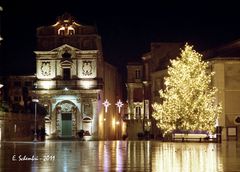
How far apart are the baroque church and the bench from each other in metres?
29.9

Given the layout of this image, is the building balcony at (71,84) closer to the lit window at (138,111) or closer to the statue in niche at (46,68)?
the statue in niche at (46,68)

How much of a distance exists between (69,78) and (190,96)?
34103 mm

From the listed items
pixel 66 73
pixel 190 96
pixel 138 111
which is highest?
pixel 66 73

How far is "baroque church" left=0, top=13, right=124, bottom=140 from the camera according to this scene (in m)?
82.8

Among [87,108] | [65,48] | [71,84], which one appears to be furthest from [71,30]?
[87,108]

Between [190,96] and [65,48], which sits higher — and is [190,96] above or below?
below

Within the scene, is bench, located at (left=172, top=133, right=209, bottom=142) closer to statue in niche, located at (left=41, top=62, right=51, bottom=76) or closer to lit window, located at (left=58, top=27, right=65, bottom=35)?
statue in niche, located at (left=41, top=62, right=51, bottom=76)

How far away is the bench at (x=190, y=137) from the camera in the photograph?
2033 inches

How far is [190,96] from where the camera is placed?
170 ft

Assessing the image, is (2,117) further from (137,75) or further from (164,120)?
(137,75)

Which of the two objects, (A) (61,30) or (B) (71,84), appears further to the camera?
(A) (61,30)

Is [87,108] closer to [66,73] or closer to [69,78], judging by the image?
[69,78]

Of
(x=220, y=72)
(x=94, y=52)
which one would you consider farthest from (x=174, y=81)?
(x=94, y=52)

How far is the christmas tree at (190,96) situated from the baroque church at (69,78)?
30.2 meters
